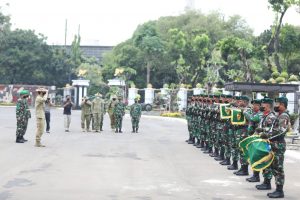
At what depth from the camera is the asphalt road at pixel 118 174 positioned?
31.6 ft

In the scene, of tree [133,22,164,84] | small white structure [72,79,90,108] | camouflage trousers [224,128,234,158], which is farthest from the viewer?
tree [133,22,164,84]

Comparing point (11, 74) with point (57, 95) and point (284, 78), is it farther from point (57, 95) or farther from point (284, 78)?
point (284, 78)

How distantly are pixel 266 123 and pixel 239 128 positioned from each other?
228 centimetres

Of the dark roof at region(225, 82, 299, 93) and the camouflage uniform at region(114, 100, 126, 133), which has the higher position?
the dark roof at region(225, 82, 299, 93)

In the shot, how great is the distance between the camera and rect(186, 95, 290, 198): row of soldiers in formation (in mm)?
9734

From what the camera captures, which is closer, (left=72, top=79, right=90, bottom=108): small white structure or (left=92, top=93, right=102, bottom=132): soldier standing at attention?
(left=92, top=93, right=102, bottom=132): soldier standing at attention

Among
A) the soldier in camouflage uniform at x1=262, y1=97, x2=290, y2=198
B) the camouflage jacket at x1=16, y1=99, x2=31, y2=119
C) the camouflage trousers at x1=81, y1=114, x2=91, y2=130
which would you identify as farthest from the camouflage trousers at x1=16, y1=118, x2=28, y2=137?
the soldier in camouflage uniform at x1=262, y1=97, x2=290, y2=198

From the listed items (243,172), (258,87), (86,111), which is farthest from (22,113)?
(258,87)

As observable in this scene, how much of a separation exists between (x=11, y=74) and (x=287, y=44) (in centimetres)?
3690

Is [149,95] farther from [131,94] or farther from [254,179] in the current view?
[254,179]

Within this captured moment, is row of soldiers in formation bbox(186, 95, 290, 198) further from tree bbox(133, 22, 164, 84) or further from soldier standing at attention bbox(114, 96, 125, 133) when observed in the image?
tree bbox(133, 22, 164, 84)

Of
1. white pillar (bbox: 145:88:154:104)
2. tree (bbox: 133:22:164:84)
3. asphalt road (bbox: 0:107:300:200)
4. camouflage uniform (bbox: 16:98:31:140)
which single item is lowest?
asphalt road (bbox: 0:107:300:200)

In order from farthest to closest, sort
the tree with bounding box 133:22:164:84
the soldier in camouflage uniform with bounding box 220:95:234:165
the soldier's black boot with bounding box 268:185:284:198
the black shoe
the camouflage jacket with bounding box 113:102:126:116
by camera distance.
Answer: the tree with bounding box 133:22:164:84, the camouflage jacket with bounding box 113:102:126:116, the soldier in camouflage uniform with bounding box 220:95:234:165, the black shoe, the soldier's black boot with bounding box 268:185:284:198

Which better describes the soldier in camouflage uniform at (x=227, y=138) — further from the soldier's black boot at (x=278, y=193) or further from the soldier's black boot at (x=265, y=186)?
the soldier's black boot at (x=278, y=193)
